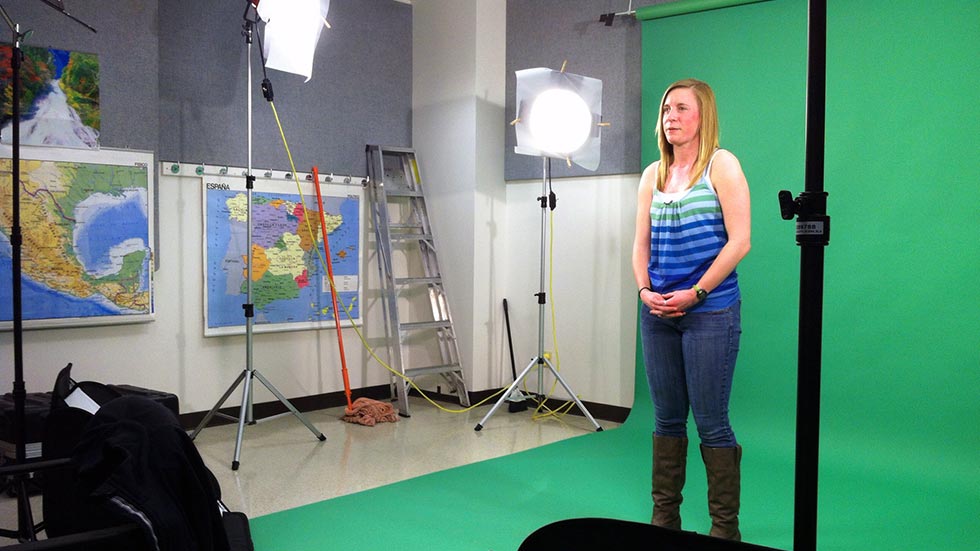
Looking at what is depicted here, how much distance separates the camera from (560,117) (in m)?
4.14

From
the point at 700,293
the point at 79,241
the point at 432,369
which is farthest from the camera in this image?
the point at 432,369

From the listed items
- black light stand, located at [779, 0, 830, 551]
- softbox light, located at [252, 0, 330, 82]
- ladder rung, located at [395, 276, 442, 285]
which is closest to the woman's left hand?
black light stand, located at [779, 0, 830, 551]

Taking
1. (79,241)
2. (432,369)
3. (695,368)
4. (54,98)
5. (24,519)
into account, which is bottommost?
(24,519)

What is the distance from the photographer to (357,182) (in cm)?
518

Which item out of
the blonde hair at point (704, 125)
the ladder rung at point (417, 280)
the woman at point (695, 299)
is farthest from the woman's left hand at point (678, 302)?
the ladder rung at point (417, 280)

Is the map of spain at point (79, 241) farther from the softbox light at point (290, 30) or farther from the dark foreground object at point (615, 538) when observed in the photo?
the dark foreground object at point (615, 538)

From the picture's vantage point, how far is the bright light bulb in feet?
13.6

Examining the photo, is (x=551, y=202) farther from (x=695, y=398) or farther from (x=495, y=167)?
(x=695, y=398)

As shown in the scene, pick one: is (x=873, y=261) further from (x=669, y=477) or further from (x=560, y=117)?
(x=669, y=477)

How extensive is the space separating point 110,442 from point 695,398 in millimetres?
1594

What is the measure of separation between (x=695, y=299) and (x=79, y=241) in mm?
2981

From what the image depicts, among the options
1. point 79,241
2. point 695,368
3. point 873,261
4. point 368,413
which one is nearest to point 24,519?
point 79,241

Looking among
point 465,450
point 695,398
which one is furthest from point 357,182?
point 695,398

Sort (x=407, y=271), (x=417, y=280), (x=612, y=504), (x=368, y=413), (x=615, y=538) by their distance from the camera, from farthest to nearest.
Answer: (x=407, y=271)
(x=417, y=280)
(x=368, y=413)
(x=612, y=504)
(x=615, y=538)
